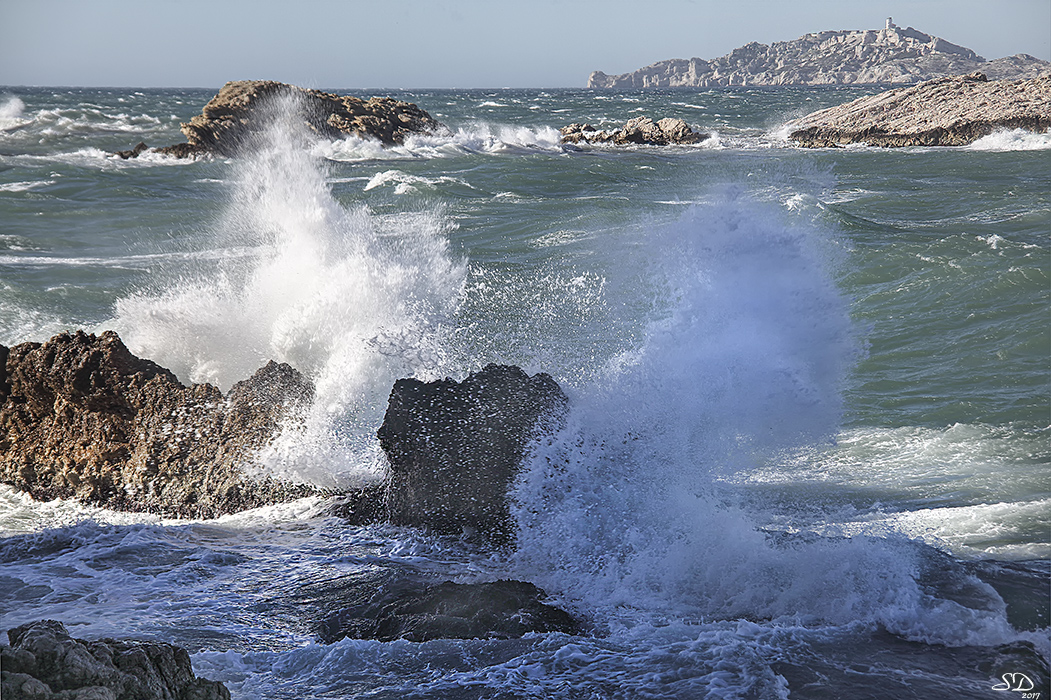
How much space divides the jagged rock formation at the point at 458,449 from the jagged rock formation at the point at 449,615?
664mm

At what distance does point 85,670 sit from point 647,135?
108ft

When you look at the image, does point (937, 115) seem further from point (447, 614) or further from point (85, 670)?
point (85, 670)

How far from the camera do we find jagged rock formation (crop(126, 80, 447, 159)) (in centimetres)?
2700

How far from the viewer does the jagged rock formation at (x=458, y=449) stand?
4672 mm

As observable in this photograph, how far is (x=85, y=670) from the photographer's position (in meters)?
2.39

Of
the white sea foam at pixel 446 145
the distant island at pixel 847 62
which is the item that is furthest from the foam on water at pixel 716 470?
the distant island at pixel 847 62

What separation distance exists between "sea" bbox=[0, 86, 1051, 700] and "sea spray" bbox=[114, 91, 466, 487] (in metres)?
0.03

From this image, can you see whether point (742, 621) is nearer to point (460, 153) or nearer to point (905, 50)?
point (460, 153)

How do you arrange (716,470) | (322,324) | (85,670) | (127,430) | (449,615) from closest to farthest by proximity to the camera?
(85,670)
(449,615)
(127,430)
(716,470)
(322,324)

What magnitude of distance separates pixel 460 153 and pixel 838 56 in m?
131

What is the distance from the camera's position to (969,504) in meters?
5.04

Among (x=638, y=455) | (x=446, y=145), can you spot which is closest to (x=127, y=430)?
(x=638, y=455)

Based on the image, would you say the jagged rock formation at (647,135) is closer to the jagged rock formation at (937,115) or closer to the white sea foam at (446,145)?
the white sea foam at (446,145)

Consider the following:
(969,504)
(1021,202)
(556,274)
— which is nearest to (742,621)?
(969,504)
